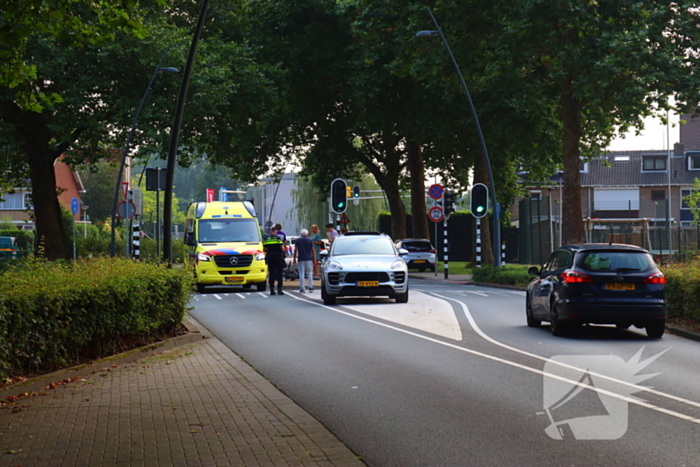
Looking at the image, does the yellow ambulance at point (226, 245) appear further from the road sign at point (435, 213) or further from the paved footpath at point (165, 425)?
the paved footpath at point (165, 425)

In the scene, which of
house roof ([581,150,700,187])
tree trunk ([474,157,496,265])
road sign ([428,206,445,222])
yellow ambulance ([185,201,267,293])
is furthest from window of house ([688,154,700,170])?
yellow ambulance ([185,201,267,293])

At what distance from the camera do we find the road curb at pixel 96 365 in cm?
943

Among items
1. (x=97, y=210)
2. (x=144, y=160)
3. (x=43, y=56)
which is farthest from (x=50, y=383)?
(x=97, y=210)

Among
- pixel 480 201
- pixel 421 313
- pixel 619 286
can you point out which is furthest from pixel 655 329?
pixel 480 201

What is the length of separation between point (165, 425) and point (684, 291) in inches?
454

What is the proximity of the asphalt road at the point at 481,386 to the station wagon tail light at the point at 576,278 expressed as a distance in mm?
895

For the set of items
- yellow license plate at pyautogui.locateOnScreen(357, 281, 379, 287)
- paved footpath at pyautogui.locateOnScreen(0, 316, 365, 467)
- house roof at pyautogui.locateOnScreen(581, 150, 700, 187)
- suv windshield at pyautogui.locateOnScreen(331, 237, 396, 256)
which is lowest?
paved footpath at pyautogui.locateOnScreen(0, 316, 365, 467)

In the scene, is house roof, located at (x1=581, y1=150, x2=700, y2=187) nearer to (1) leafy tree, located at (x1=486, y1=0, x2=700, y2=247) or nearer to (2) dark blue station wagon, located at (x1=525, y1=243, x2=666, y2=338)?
(1) leafy tree, located at (x1=486, y1=0, x2=700, y2=247)

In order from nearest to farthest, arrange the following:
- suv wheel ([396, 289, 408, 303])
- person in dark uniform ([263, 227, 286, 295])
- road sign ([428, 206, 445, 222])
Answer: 1. suv wheel ([396, 289, 408, 303])
2. person in dark uniform ([263, 227, 286, 295])
3. road sign ([428, 206, 445, 222])

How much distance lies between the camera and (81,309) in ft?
36.2

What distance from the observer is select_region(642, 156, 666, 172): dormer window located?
80.9 meters

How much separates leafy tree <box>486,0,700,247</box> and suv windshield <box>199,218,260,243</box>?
28.9 feet

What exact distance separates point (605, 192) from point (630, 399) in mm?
74270

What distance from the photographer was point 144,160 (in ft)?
110
